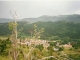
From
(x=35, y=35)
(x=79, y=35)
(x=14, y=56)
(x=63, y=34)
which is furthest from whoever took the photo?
(x=63, y=34)

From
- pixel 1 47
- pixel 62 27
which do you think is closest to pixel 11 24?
pixel 1 47

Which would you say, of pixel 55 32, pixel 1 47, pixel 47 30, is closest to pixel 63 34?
pixel 55 32

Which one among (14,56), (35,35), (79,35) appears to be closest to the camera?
(14,56)

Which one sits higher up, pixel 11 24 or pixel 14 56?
pixel 11 24

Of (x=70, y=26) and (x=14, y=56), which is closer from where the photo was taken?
(x=14, y=56)

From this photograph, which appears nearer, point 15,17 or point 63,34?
point 15,17

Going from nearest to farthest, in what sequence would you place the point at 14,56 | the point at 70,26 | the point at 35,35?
the point at 14,56 < the point at 35,35 < the point at 70,26

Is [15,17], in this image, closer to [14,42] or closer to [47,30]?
[14,42]

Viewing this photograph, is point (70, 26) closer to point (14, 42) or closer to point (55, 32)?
point (55, 32)

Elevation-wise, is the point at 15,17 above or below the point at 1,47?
above
